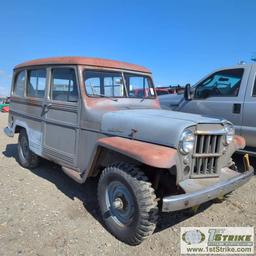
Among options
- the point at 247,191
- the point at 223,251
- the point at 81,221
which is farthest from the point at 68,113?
the point at 247,191

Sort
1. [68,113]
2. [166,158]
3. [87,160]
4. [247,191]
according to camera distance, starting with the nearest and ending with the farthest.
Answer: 1. [166,158]
2. [87,160]
3. [68,113]
4. [247,191]

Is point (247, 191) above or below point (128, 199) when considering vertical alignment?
below

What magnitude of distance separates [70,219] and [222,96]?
3.76 metres

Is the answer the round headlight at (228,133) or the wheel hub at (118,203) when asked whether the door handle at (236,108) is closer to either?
the round headlight at (228,133)

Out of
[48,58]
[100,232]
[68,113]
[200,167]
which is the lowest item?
[100,232]

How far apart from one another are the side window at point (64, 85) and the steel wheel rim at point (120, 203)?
4.80 ft

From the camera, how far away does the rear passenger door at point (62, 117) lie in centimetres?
423

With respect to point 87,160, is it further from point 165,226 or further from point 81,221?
point 165,226

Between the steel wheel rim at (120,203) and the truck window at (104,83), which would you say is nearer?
the steel wheel rim at (120,203)

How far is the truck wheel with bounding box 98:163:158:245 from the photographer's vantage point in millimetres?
3082

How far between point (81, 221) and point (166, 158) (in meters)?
1.56

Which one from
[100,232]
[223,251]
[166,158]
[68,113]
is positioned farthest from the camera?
[68,113]

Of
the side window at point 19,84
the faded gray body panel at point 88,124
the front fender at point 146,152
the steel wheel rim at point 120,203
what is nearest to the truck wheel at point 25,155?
the faded gray body panel at point 88,124

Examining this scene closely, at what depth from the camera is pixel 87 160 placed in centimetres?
401
